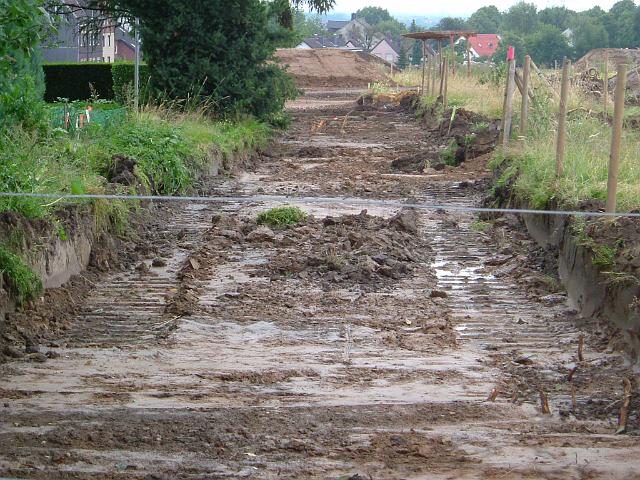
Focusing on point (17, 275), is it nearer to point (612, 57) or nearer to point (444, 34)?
point (444, 34)

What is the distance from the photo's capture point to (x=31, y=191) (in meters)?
9.65

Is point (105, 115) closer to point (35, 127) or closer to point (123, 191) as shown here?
point (35, 127)

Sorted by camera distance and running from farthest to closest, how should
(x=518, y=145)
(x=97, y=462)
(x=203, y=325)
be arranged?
1. (x=518, y=145)
2. (x=203, y=325)
3. (x=97, y=462)

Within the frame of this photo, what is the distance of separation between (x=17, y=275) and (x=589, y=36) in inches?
1679

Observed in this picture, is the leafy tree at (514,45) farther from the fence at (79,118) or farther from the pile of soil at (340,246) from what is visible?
the pile of soil at (340,246)

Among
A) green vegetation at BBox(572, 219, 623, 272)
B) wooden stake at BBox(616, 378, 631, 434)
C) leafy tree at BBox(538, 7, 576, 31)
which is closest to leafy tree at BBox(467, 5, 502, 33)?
leafy tree at BBox(538, 7, 576, 31)

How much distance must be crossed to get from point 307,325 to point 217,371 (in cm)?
150

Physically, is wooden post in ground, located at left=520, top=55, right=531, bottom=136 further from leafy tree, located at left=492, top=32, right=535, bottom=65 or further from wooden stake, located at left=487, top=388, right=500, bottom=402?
leafy tree, located at left=492, top=32, right=535, bottom=65

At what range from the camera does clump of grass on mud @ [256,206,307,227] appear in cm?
1284

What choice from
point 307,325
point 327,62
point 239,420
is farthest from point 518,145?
point 327,62

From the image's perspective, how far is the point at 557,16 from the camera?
6247 centimetres

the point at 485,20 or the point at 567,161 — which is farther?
the point at 485,20

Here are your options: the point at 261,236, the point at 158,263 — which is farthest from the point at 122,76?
the point at 158,263

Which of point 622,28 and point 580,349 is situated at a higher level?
point 622,28
